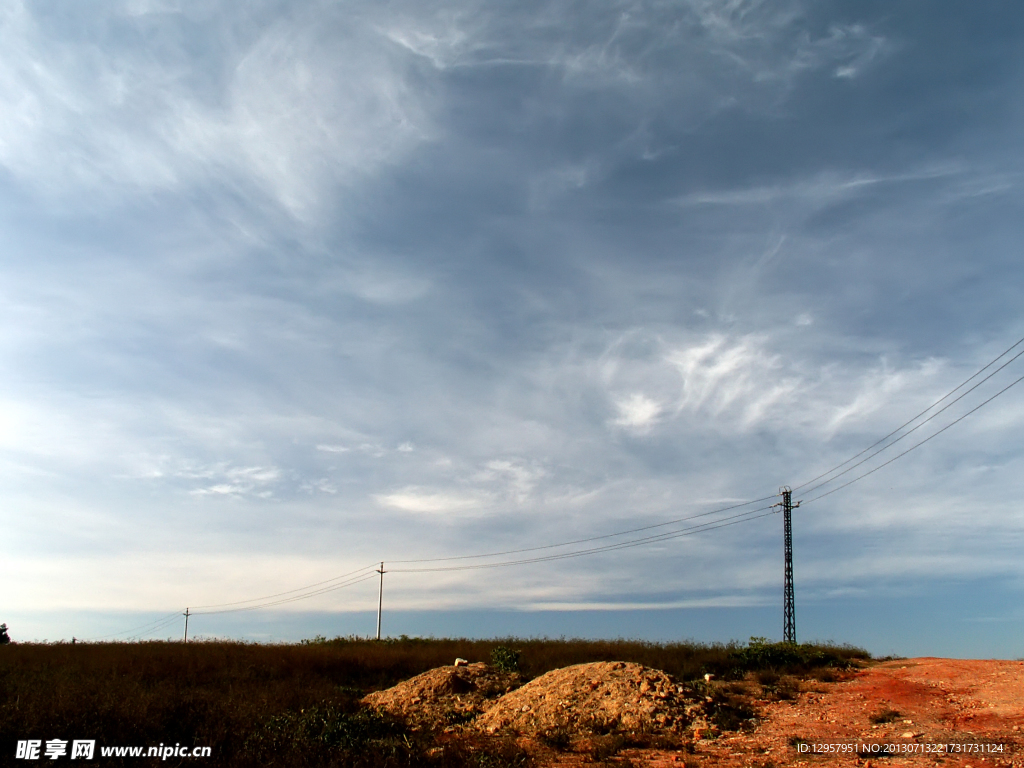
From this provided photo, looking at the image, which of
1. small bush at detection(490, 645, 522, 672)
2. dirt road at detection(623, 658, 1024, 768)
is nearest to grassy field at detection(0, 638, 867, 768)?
small bush at detection(490, 645, 522, 672)

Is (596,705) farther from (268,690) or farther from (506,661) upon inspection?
(268,690)

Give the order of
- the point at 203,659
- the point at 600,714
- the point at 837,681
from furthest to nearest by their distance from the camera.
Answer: the point at 203,659 < the point at 837,681 < the point at 600,714

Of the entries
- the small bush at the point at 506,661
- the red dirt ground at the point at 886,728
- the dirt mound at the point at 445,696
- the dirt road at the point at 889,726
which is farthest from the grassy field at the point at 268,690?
the dirt road at the point at 889,726

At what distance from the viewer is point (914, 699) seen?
17.5 m

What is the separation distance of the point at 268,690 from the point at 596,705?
9960 millimetres

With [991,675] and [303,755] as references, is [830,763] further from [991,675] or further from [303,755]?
[991,675]

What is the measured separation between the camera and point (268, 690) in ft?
65.8

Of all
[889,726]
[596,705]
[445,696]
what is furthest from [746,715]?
[445,696]

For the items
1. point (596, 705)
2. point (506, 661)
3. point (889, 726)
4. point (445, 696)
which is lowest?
point (445, 696)

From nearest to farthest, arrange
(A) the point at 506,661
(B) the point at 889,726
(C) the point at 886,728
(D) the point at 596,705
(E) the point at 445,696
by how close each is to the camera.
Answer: (C) the point at 886,728 → (B) the point at 889,726 → (D) the point at 596,705 → (E) the point at 445,696 → (A) the point at 506,661

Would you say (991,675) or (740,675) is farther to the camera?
(740,675)

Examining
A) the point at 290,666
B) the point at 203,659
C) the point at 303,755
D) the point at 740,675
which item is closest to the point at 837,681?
the point at 740,675

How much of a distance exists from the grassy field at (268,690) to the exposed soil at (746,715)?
178 centimetres

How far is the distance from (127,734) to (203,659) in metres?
14.4
